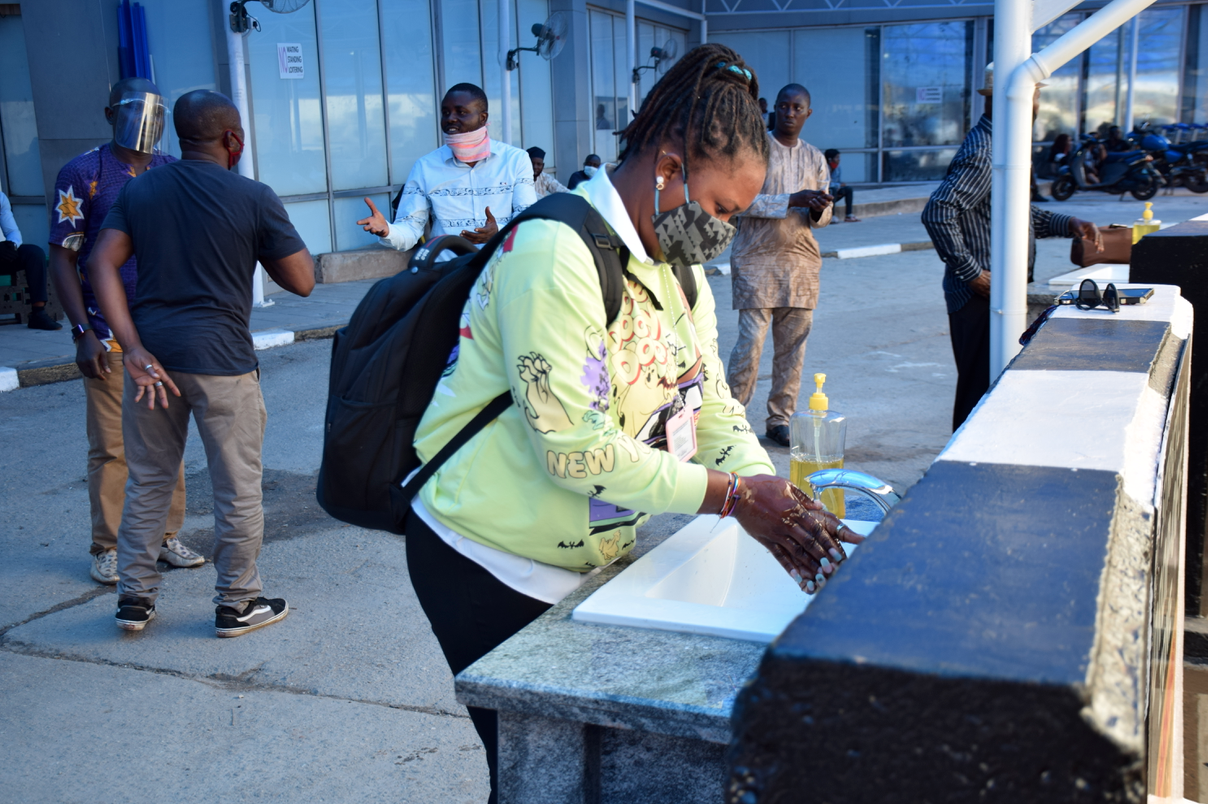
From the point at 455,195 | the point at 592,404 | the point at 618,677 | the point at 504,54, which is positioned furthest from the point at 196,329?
the point at 504,54

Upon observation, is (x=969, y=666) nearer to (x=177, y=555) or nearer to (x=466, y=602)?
(x=466, y=602)

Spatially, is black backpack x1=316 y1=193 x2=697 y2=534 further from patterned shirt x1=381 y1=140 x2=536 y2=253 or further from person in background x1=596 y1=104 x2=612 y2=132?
person in background x1=596 y1=104 x2=612 y2=132

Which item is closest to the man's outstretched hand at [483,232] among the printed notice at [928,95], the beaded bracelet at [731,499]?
the beaded bracelet at [731,499]

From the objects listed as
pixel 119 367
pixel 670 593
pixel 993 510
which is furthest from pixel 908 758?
pixel 119 367

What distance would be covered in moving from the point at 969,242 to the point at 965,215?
134 millimetres

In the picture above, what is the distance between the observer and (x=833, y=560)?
5.84 feet

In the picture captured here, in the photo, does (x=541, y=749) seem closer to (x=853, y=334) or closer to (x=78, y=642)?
(x=78, y=642)

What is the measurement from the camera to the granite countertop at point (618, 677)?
1418 mm

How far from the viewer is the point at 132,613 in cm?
405

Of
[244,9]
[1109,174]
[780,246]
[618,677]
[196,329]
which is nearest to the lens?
[618,677]

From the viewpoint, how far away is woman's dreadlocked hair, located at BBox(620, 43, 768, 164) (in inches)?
71.4

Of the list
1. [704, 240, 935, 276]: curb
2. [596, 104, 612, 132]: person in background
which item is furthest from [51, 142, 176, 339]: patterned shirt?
[596, 104, 612, 132]: person in background

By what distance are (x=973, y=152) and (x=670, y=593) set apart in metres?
3.93

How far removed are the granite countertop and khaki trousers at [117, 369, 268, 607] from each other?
2564 millimetres
